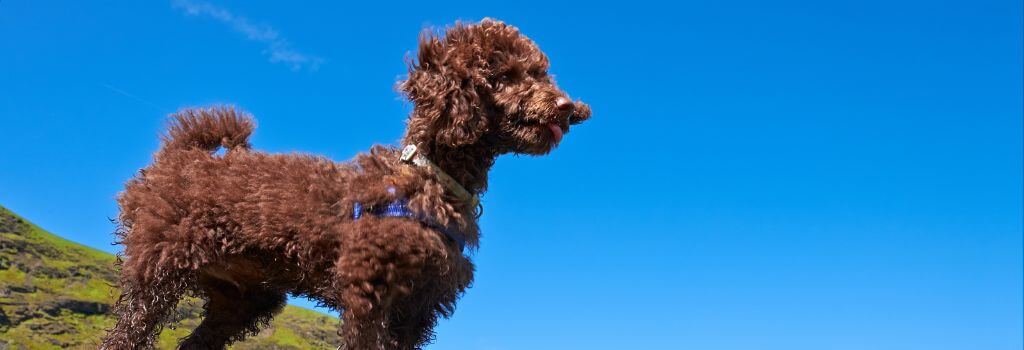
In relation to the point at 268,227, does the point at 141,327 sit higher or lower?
lower

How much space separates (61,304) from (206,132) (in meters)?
6.98

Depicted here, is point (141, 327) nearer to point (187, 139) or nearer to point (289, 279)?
point (289, 279)

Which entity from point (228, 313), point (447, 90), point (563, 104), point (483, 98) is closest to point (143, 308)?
point (228, 313)

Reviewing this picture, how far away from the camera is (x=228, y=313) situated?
266 inches

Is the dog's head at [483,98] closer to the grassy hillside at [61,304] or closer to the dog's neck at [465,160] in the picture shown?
the dog's neck at [465,160]

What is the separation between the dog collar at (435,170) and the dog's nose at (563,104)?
85cm

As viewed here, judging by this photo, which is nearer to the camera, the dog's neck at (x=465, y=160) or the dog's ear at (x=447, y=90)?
the dog's ear at (x=447, y=90)

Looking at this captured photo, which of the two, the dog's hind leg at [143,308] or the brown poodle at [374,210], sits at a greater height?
the brown poodle at [374,210]

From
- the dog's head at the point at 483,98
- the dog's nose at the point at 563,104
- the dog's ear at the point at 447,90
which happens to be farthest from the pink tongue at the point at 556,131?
the dog's ear at the point at 447,90

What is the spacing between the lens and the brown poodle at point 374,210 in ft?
16.5

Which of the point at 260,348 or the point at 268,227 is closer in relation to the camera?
the point at 268,227

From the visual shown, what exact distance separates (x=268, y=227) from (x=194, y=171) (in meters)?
1.05

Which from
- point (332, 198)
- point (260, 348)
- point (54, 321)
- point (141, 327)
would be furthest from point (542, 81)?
point (54, 321)

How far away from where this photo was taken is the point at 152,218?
592cm
